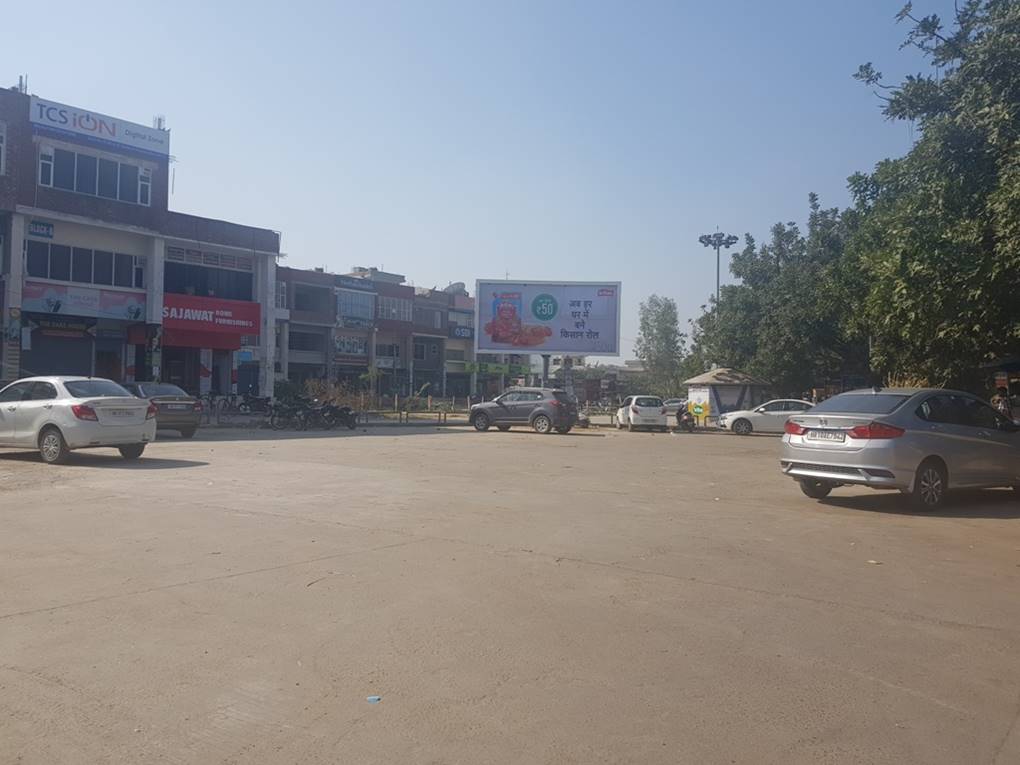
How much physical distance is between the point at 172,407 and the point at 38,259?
16.6 meters

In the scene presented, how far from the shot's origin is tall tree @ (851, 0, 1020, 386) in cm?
1113

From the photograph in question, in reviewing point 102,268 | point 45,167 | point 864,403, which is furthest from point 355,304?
point 864,403

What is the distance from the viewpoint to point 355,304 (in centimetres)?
6681

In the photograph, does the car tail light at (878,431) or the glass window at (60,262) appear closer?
the car tail light at (878,431)

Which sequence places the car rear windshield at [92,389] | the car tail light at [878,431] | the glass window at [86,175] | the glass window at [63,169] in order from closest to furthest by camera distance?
the car tail light at [878,431], the car rear windshield at [92,389], the glass window at [63,169], the glass window at [86,175]

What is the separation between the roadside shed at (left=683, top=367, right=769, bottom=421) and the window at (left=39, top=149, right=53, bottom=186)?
28.7 metres

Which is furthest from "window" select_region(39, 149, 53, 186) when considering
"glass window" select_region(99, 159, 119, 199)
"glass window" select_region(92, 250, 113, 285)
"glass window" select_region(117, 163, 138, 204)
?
"glass window" select_region(92, 250, 113, 285)

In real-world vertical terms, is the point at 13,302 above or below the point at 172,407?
above

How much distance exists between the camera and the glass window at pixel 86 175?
116 ft

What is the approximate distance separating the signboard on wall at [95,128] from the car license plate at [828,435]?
109 ft

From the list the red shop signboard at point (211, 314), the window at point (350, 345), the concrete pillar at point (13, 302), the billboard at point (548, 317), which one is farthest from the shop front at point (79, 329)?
the window at point (350, 345)

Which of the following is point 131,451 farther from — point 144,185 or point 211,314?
point 211,314

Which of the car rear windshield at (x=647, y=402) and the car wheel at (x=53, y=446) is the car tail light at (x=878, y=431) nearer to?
the car wheel at (x=53, y=446)

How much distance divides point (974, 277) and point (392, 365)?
61.8m
